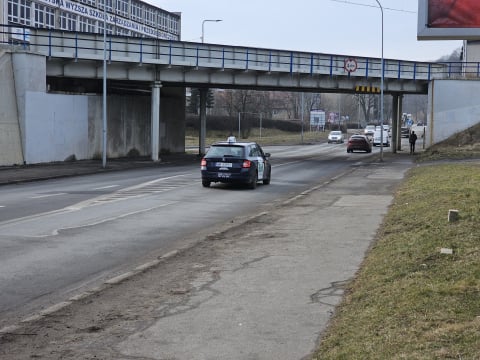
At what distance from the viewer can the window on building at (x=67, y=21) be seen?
6732cm

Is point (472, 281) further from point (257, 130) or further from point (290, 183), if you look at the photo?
point (257, 130)

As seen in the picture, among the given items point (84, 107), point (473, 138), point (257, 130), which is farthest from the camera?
point (257, 130)

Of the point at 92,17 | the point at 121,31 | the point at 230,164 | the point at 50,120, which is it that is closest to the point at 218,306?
the point at 230,164

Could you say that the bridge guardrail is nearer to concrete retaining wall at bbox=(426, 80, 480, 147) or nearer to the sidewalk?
concrete retaining wall at bbox=(426, 80, 480, 147)

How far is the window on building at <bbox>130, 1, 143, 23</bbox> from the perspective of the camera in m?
83.1

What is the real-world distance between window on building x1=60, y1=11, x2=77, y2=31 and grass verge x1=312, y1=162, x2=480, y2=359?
61449 millimetres

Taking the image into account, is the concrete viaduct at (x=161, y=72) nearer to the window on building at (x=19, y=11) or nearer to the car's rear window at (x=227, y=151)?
the car's rear window at (x=227, y=151)

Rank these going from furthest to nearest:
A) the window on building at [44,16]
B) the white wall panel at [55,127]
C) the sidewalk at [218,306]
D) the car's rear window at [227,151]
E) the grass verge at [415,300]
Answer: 1. the window on building at [44,16]
2. the white wall panel at [55,127]
3. the car's rear window at [227,151]
4. the sidewalk at [218,306]
5. the grass verge at [415,300]

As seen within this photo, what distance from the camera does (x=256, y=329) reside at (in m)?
6.30

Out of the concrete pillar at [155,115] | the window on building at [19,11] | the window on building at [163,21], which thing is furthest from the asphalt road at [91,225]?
the window on building at [163,21]

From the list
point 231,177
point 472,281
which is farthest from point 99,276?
point 231,177

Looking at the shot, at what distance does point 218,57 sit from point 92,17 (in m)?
35.5

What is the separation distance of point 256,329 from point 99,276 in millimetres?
3333

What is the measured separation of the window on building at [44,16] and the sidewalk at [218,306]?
5559 cm
